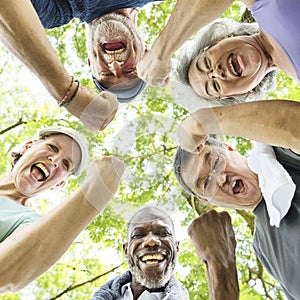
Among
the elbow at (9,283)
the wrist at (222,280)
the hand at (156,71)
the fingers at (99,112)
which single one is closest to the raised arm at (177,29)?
the hand at (156,71)

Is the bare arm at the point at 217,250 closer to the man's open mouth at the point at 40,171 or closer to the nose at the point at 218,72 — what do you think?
the nose at the point at 218,72

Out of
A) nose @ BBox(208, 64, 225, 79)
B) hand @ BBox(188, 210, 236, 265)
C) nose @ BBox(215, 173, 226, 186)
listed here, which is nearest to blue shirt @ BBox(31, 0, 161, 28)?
nose @ BBox(208, 64, 225, 79)

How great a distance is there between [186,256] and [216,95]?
5.09ft

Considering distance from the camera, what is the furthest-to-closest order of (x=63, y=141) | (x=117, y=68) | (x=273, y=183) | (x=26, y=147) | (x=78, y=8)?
(x=26, y=147), (x=63, y=141), (x=78, y=8), (x=117, y=68), (x=273, y=183)

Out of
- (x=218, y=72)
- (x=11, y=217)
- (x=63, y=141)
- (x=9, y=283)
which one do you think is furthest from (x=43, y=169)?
(x=218, y=72)

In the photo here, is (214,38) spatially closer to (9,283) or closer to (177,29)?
(177,29)

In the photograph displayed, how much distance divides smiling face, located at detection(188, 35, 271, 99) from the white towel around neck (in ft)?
0.64

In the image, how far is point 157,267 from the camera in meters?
1.79

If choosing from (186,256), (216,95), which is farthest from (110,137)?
(186,256)

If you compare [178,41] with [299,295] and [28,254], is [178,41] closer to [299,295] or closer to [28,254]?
[28,254]

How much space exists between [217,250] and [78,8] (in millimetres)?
942

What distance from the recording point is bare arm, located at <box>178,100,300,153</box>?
3.59 feet

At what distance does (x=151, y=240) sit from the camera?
1659 millimetres

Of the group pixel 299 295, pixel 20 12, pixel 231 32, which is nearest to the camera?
pixel 20 12
